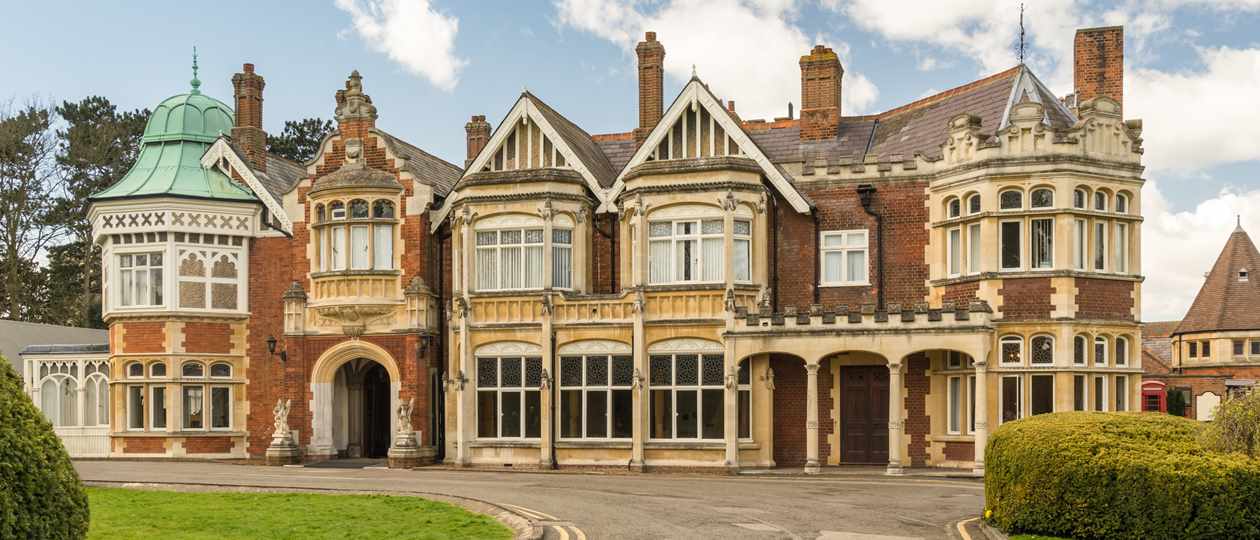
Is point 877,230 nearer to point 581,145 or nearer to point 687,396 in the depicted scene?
point 687,396

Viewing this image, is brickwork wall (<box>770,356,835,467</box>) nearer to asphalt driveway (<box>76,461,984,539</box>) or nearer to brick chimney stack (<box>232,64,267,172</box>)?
asphalt driveway (<box>76,461,984,539</box>)

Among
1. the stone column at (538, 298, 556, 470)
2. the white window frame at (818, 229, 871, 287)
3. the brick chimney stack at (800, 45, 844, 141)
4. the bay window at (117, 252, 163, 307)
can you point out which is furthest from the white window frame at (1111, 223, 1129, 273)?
the bay window at (117, 252, 163, 307)

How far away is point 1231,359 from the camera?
2443 inches

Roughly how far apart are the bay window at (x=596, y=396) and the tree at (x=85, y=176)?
29.1 m

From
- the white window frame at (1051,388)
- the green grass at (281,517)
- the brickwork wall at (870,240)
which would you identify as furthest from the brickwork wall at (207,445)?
the white window frame at (1051,388)

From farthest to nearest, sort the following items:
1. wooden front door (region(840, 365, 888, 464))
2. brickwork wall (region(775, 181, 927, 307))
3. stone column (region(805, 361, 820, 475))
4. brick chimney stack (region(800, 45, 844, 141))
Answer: brick chimney stack (region(800, 45, 844, 141)), brickwork wall (region(775, 181, 927, 307)), wooden front door (region(840, 365, 888, 464)), stone column (region(805, 361, 820, 475))

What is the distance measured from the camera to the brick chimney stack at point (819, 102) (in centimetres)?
3350

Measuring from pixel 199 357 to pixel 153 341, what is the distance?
49.3 inches

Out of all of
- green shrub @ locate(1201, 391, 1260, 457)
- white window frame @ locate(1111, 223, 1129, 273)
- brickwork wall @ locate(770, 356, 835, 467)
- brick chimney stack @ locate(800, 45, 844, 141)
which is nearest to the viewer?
green shrub @ locate(1201, 391, 1260, 457)

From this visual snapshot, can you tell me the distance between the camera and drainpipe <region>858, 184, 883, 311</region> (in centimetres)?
3017

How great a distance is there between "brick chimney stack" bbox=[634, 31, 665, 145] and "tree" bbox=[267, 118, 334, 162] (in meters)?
30.8

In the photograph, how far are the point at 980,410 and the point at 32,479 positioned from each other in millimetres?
20532

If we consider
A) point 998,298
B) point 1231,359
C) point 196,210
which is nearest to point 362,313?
point 196,210

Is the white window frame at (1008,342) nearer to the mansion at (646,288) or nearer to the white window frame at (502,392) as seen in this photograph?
the mansion at (646,288)
